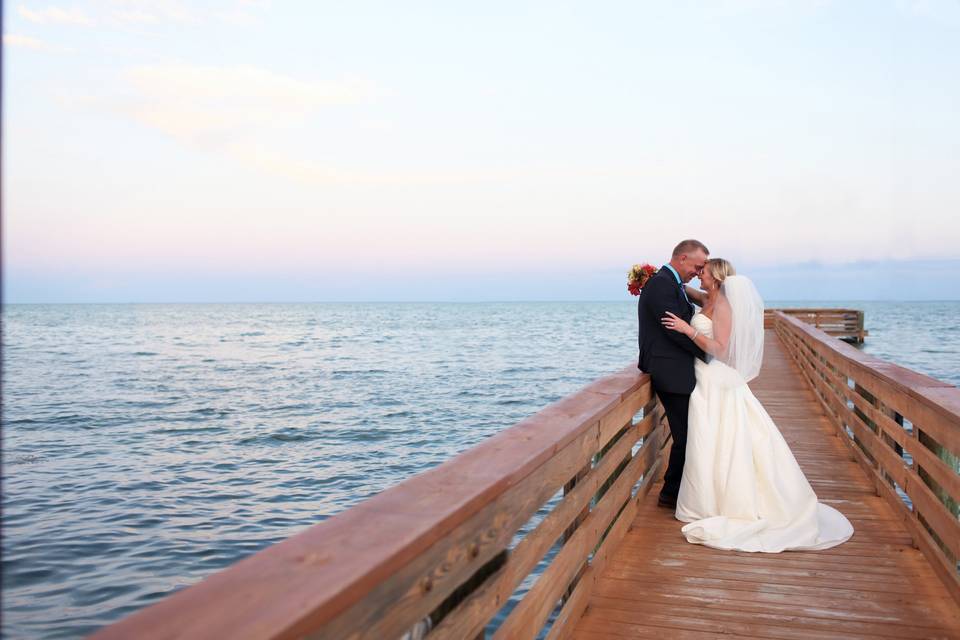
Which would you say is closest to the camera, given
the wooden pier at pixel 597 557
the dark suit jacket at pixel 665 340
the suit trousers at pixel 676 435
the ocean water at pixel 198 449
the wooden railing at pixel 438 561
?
the wooden railing at pixel 438 561

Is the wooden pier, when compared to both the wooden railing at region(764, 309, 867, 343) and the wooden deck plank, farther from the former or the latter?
the wooden railing at region(764, 309, 867, 343)

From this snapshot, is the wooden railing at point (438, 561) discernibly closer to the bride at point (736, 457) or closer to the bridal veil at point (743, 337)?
the bride at point (736, 457)

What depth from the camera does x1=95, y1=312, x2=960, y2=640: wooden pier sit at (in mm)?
1398

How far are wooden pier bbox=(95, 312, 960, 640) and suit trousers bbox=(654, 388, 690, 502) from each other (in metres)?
0.17

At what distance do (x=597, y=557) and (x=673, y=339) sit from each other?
68.4 inches

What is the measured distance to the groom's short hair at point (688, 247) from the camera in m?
5.18

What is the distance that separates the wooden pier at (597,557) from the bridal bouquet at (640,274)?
598mm

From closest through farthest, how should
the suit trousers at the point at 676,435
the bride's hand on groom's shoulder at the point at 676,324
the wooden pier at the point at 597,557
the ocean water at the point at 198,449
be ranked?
the wooden pier at the point at 597,557, the bride's hand on groom's shoulder at the point at 676,324, the suit trousers at the point at 676,435, the ocean water at the point at 198,449

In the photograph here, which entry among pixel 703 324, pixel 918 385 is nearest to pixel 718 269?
pixel 703 324

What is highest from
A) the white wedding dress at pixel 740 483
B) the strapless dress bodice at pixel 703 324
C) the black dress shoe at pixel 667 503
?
the strapless dress bodice at pixel 703 324

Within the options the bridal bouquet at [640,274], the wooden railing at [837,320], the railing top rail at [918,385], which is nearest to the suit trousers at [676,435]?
the bridal bouquet at [640,274]

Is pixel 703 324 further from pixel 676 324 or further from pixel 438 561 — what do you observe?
pixel 438 561

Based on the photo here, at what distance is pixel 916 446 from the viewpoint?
14.8 feet

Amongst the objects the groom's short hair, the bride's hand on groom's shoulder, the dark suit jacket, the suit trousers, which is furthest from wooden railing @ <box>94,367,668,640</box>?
the groom's short hair
